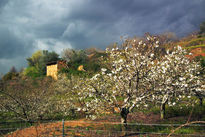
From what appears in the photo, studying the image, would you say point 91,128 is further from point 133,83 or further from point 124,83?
point 133,83

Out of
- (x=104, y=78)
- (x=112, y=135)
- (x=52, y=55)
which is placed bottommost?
(x=112, y=135)

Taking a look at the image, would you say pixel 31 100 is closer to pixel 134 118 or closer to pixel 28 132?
pixel 28 132

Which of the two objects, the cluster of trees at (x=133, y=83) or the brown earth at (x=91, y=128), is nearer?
the cluster of trees at (x=133, y=83)

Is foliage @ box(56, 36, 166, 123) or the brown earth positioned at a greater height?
foliage @ box(56, 36, 166, 123)

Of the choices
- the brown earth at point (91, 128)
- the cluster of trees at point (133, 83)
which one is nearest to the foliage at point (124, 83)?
the cluster of trees at point (133, 83)

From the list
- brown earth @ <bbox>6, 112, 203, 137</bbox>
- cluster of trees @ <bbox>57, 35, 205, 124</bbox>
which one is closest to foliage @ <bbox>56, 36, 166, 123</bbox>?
cluster of trees @ <bbox>57, 35, 205, 124</bbox>

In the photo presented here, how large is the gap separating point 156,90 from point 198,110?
6870 millimetres

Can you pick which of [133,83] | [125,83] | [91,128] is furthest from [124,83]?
[91,128]

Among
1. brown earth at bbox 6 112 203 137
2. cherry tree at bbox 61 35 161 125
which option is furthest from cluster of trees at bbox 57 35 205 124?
brown earth at bbox 6 112 203 137

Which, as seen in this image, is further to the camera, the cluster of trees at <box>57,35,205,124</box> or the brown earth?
the brown earth

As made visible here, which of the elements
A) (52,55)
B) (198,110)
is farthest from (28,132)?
(52,55)

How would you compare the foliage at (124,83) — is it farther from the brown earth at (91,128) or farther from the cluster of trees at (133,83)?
the brown earth at (91,128)

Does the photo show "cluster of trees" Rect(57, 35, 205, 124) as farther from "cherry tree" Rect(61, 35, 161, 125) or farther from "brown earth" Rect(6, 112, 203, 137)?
"brown earth" Rect(6, 112, 203, 137)

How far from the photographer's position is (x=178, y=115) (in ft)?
44.9
